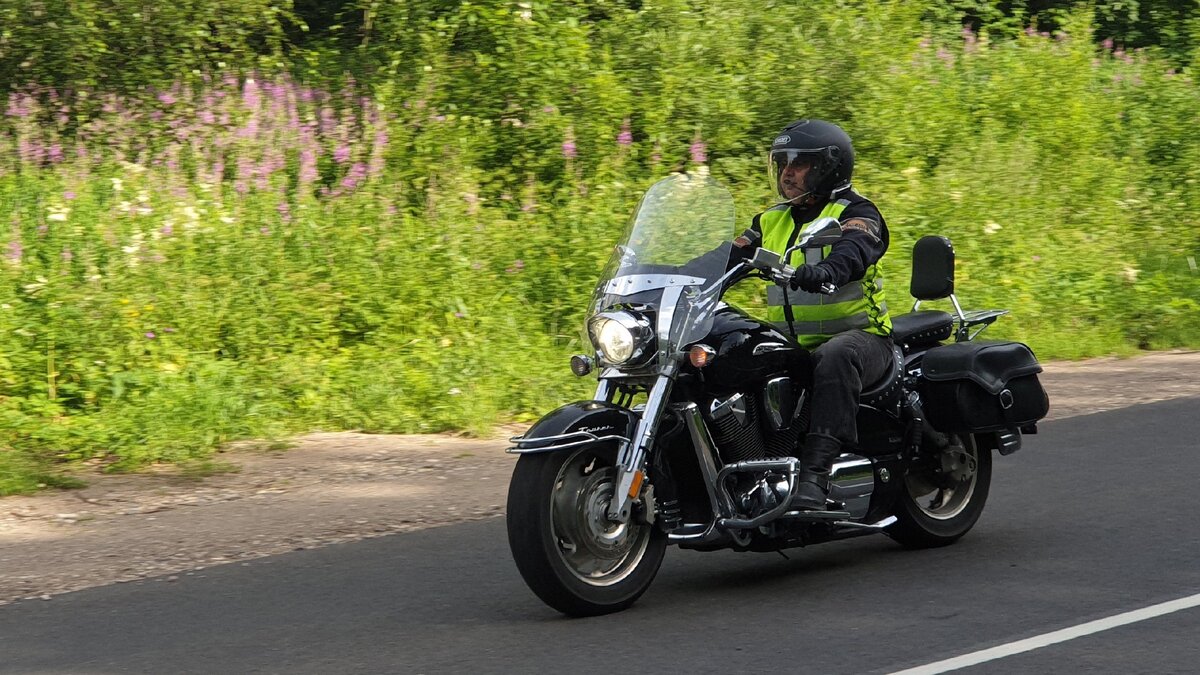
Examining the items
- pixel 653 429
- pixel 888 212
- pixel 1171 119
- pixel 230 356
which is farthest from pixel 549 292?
pixel 1171 119

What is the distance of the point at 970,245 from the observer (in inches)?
552

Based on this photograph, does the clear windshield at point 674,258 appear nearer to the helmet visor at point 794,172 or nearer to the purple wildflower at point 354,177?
the helmet visor at point 794,172

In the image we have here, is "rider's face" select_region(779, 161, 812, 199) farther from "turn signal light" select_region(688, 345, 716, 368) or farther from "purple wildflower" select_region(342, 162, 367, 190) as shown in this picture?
"purple wildflower" select_region(342, 162, 367, 190)

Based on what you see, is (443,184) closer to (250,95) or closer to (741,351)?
(250,95)

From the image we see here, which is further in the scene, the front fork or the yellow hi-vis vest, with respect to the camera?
the yellow hi-vis vest

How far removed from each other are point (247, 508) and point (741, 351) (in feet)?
10.3

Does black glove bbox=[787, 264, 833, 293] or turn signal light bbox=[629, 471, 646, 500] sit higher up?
black glove bbox=[787, 264, 833, 293]

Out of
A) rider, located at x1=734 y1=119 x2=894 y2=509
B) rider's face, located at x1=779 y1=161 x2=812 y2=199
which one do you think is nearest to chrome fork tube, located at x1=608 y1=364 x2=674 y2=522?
rider, located at x1=734 y1=119 x2=894 y2=509

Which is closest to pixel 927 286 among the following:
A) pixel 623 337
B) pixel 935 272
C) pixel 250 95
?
pixel 935 272

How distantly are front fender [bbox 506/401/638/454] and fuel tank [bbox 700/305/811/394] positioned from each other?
1.40 ft

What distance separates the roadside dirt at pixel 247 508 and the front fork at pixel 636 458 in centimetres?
205

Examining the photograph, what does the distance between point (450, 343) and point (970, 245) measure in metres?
5.18

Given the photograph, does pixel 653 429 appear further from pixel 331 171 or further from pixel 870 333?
pixel 331 171

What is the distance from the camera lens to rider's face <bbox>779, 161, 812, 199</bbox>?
6.35 metres
